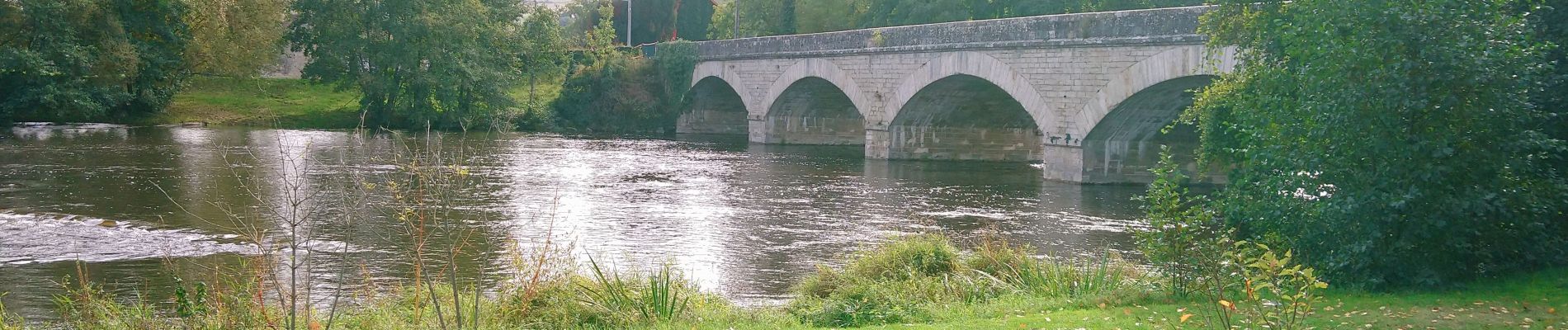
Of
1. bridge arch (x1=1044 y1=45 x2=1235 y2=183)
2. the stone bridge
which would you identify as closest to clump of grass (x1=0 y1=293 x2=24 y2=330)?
the stone bridge

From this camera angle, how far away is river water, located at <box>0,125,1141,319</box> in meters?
11.8

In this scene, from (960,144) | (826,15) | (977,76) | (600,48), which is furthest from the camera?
(826,15)

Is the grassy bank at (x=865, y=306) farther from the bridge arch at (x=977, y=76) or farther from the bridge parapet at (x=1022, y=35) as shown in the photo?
the bridge arch at (x=977, y=76)

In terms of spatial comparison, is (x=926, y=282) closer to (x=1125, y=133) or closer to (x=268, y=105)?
(x=1125, y=133)

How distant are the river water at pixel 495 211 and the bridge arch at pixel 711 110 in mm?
14548

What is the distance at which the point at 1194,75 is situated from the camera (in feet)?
68.1

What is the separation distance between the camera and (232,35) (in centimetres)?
3994

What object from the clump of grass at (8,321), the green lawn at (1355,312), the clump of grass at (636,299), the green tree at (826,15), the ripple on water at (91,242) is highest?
the green tree at (826,15)

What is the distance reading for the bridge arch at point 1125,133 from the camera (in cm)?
2261

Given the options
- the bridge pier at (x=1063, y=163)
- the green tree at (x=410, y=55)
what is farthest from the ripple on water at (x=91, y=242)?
the green tree at (x=410, y=55)

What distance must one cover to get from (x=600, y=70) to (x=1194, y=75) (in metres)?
31.5

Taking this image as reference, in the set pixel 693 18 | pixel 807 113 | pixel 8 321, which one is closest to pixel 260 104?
pixel 807 113

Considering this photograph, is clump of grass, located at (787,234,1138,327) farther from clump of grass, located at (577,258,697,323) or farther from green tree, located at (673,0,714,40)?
green tree, located at (673,0,714,40)

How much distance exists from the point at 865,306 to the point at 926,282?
99 cm
